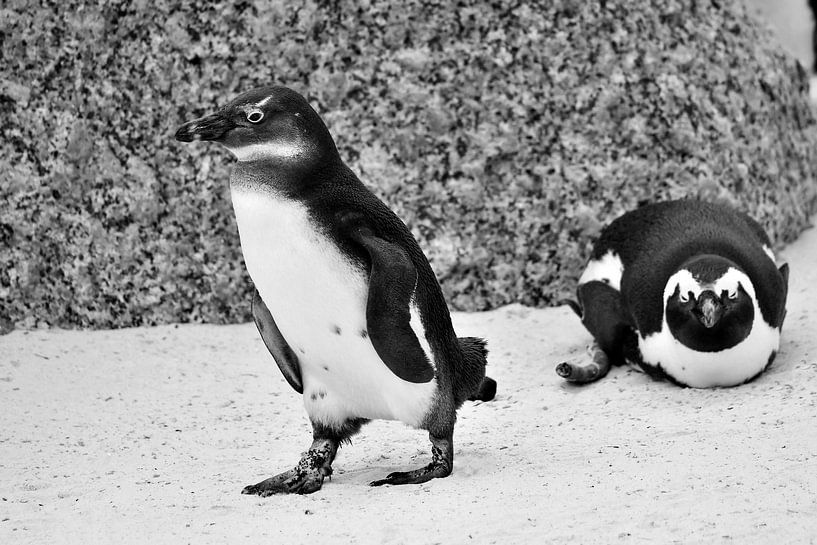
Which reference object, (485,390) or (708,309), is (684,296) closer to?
(708,309)

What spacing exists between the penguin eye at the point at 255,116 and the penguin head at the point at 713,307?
1.83 meters

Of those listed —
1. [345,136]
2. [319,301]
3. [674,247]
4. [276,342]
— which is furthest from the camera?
[345,136]

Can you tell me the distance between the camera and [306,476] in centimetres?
317

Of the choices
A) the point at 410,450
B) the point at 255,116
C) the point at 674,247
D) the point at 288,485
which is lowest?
the point at 410,450

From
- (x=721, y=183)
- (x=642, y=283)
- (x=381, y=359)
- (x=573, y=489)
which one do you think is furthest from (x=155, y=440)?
(x=721, y=183)

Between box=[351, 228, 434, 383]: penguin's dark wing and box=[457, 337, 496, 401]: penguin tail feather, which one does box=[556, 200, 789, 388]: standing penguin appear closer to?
box=[457, 337, 496, 401]: penguin tail feather

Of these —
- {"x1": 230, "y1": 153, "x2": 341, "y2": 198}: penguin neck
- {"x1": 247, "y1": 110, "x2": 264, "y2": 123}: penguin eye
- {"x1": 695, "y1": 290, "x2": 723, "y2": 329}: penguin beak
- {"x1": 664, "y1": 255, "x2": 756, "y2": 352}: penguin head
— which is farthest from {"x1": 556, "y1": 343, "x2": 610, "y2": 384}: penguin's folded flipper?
{"x1": 247, "y1": 110, "x2": 264, "y2": 123}: penguin eye

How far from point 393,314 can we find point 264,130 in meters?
0.66

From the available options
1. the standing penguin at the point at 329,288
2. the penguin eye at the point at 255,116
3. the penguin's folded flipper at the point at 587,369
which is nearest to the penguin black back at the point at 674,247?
the penguin's folded flipper at the point at 587,369

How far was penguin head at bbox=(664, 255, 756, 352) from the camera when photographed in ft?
13.5

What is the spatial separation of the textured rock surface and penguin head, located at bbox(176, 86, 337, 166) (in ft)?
6.29

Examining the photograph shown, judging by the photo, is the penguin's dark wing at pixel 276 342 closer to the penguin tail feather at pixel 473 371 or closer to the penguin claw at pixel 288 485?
the penguin claw at pixel 288 485

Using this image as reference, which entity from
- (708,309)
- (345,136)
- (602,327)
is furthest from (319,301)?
(345,136)

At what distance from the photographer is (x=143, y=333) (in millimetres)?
4957
